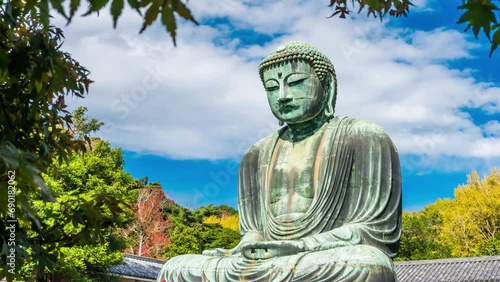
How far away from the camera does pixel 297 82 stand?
7.55 meters

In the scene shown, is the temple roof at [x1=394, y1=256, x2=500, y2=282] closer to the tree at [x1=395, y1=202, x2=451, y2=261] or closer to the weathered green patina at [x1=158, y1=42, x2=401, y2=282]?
the tree at [x1=395, y1=202, x2=451, y2=261]

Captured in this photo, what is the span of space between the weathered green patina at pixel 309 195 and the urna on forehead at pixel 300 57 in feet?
0.04

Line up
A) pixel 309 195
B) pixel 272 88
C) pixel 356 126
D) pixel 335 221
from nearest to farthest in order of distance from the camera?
pixel 335 221 < pixel 309 195 < pixel 356 126 < pixel 272 88

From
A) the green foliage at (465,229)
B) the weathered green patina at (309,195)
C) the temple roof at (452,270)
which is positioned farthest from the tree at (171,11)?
the green foliage at (465,229)

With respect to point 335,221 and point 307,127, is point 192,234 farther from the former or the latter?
point 335,221

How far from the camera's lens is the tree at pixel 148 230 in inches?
1414

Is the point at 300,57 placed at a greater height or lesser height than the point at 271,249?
greater

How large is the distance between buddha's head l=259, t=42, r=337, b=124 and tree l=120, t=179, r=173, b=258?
2858 cm

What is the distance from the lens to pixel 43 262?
420 cm

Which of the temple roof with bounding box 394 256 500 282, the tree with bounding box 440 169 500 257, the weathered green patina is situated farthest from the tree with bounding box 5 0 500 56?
the tree with bounding box 440 169 500 257

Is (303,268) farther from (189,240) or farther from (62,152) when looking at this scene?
(189,240)

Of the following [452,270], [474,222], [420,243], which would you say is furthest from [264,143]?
[474,222]

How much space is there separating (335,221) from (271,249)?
2.75 feet

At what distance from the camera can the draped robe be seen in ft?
20.2
